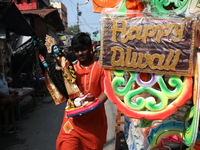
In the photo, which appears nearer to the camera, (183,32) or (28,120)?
(183,32)

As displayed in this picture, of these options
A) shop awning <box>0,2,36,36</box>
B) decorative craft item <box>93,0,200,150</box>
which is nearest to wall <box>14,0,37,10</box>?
shop awning <box>0,2,36,36</box>

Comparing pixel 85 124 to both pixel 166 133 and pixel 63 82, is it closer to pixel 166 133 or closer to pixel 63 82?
pixel 63 82

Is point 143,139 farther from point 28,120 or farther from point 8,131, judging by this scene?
point 28,120

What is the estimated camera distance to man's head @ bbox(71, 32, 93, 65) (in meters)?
1.79

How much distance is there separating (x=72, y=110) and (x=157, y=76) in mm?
749

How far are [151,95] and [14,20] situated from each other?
4.15 m

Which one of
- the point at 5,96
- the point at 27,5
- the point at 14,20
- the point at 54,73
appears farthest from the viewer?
the point at 27,5

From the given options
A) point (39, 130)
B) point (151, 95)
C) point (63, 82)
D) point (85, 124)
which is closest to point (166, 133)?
point (151, 95)

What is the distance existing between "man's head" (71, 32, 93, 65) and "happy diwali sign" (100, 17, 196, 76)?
504mm

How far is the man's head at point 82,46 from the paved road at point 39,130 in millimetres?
2112

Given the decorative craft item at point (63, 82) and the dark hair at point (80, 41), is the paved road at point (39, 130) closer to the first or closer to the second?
the decorative craft item at point (63, 82)

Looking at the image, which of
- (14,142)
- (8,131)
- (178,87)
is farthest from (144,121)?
(8,131)

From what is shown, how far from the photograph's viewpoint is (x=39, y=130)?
4133mm

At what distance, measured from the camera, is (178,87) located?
4.13ft
